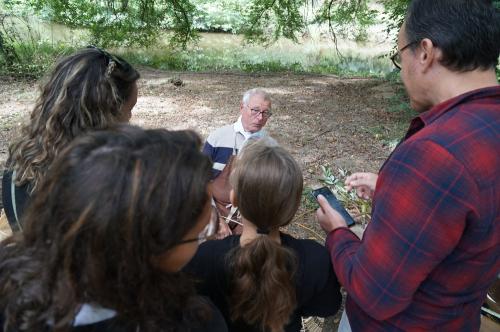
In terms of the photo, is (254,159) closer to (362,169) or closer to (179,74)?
(362,169)

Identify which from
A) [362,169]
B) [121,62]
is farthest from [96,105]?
[362,169]

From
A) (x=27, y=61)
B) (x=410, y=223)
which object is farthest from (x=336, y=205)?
(x=27, y=61)

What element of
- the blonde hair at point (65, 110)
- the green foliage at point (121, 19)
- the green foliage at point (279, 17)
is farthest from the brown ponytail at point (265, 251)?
the green foliage at point (279, 17)

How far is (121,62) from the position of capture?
1928 mm

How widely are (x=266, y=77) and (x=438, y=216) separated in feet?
32.4

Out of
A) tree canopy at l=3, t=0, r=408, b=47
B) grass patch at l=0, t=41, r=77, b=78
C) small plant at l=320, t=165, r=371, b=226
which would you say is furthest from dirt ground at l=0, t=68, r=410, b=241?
tree canopy at l=3, t=0, r=408, b=47

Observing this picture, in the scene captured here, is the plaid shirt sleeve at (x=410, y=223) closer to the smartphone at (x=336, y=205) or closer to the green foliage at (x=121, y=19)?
the smartphone at (x=336, y=205)

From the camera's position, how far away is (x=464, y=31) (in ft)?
4.09

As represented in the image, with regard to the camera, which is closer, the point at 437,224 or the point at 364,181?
the point at 437,224

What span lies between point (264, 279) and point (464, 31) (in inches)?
42.0

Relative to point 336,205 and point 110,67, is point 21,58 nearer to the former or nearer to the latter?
point 110,67

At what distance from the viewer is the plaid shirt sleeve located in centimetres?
110

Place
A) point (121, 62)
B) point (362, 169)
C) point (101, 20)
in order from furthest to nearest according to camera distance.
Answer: point (101, 20)
point (362, 169)
point (121, 62)

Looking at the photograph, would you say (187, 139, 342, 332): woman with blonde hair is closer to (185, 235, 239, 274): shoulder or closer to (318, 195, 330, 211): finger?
(185, 235, 239, 274): shoulder
